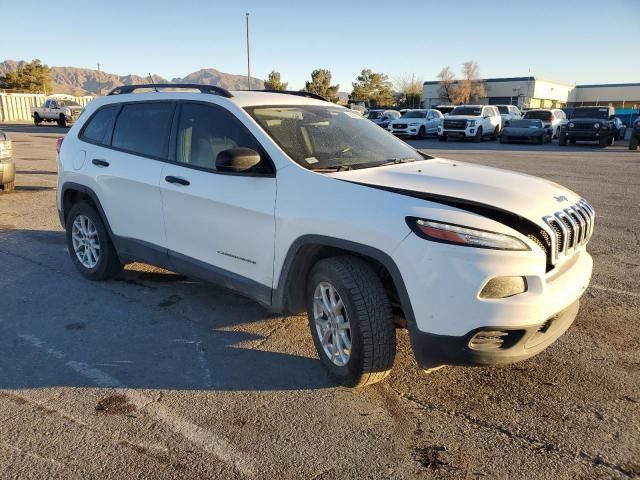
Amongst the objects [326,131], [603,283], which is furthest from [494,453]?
[603,283]

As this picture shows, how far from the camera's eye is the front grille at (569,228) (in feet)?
9.59

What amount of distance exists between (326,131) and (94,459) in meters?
2.64

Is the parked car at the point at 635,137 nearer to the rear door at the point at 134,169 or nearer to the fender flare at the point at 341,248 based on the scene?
the rear door at the point at 134,169

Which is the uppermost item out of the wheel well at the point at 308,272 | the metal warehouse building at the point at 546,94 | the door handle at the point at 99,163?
the metal warehouse building at the point at 546,94

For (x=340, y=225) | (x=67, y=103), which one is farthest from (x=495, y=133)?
(x=340, y=225)

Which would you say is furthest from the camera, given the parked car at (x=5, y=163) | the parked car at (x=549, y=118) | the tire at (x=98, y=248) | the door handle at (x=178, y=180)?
the parked car at (x=549, y=118)

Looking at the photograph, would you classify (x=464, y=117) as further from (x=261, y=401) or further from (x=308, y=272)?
(x=261, y=401)

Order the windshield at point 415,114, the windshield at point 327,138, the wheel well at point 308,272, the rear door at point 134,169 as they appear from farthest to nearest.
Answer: the windshield at point 415,114 < the rear door at point 134,169 < the windshield at point 327,138 < the wheel well at point 308,272

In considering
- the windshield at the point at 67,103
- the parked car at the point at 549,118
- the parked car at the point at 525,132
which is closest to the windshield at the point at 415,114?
the parked car at the point at 525,132

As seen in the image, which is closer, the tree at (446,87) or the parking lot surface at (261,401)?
the parking lot surface at (261,401)

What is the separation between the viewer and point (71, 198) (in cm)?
555

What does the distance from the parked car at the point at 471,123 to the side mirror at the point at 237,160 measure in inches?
1001

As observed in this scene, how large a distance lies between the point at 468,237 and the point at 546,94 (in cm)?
7706

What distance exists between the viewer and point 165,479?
2500mm
